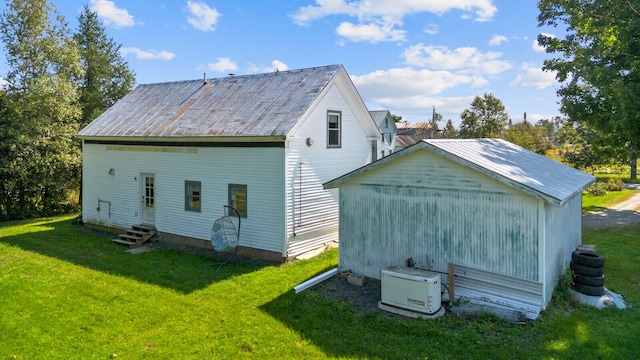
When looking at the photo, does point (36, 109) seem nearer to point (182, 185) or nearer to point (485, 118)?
point (182, 185)

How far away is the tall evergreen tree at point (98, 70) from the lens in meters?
26.9

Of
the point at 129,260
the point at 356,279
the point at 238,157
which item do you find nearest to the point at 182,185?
the point at 238,157

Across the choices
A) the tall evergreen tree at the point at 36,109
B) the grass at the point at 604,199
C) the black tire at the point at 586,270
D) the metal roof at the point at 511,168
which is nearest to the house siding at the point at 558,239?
the black tire at the point at 586,270

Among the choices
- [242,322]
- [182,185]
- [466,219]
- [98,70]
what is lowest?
[242,322]

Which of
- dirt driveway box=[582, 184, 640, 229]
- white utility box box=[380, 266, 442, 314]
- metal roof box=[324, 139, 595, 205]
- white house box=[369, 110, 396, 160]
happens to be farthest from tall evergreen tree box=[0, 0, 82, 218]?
white house box=[369, 110, 396, 160]

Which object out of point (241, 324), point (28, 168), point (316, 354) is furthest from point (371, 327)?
point (28, 168)

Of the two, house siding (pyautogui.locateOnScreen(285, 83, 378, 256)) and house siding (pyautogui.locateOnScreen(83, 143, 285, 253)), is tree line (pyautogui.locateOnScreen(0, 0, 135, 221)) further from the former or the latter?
house siding (pyautogui.locateOnScreen(285, 83, 378, 256))

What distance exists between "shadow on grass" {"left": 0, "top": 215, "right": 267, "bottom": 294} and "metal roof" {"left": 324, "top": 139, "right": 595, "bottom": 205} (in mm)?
3992

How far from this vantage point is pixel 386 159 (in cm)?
937

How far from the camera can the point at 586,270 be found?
28.5 feet

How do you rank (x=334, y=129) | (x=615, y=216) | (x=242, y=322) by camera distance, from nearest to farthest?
1. (x=242, y=322)
2. (x=334, y=129)
3. (x=615, y=216)

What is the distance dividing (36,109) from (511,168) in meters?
21.2

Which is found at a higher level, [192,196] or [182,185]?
[182,185]

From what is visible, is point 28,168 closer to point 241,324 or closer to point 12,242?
point 12,242
